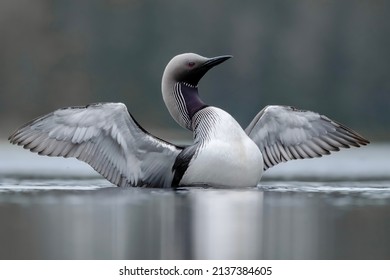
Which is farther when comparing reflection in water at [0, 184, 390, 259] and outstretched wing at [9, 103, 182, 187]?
outstretched wing at [9, 103, 182, 187]

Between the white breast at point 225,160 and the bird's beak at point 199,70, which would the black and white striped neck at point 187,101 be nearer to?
the bird's beak at point 199,70

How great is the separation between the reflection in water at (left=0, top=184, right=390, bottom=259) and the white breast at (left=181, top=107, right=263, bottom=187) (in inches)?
5.7

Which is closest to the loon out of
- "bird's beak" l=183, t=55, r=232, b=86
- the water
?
"bird's beak" l=183, t=55, r=232, b=86

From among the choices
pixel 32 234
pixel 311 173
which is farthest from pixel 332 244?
pixel 311 173

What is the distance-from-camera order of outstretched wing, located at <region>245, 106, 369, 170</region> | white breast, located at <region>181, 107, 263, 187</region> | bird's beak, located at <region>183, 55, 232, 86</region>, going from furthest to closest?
bird's beak, located at <region>183, 55, 232, 86</region>
outstretched wing, located at <region>245, 106, 369, 170</region>
white breast, located at <region>181, 107, 263, 187</region>

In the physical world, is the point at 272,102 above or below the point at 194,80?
below

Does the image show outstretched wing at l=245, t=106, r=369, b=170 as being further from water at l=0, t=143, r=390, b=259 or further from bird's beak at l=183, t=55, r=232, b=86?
bird's beak at l=183, t=55, r=232, b=86

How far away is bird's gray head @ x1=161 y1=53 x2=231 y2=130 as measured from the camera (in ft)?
32.2

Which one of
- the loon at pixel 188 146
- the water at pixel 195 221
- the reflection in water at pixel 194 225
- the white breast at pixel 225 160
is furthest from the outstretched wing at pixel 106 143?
the reflection in water at pixel 194 225

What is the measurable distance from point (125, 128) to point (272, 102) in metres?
14.9

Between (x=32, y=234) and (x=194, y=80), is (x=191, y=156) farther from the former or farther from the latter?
(x=32, y=234)

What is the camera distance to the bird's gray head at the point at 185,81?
32.2 feet

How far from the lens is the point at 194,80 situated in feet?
32.5
